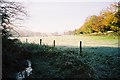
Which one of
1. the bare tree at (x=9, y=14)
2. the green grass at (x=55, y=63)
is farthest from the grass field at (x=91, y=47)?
the bare tree at (x=9, y=14)

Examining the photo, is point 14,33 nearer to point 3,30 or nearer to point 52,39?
point 3,30

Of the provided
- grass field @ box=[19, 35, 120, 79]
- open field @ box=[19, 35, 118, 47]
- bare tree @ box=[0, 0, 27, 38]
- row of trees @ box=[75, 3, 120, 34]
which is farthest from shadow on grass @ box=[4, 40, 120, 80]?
row of trees @ box=[75, 3, 120, 34]

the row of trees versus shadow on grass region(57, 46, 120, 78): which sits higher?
the row of trees

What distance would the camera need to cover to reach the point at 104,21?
452 inches

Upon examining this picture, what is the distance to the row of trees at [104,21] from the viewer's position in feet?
37.0

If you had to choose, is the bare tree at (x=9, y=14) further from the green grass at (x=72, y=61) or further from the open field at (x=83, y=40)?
the open field at (x=83, y=40)

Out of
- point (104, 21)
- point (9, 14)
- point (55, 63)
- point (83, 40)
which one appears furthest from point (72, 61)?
point (9, 14)

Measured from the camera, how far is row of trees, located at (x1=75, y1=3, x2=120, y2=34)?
1127 cm

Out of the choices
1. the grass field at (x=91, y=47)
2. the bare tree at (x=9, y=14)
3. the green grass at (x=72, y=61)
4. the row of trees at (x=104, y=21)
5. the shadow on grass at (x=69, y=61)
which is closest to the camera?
the bare tree at (x=9, y=14)

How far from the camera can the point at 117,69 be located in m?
9.70

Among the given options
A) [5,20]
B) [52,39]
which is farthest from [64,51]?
[5,20]

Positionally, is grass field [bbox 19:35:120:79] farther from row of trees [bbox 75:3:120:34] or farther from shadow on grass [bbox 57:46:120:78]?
row of trees [bbox 75:3:120:34]

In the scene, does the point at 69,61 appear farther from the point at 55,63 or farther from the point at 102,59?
the point at 102,59

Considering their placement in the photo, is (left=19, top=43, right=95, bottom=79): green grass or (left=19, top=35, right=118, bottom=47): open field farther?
(left=19, top=35, right=118, bottom=47): open field
